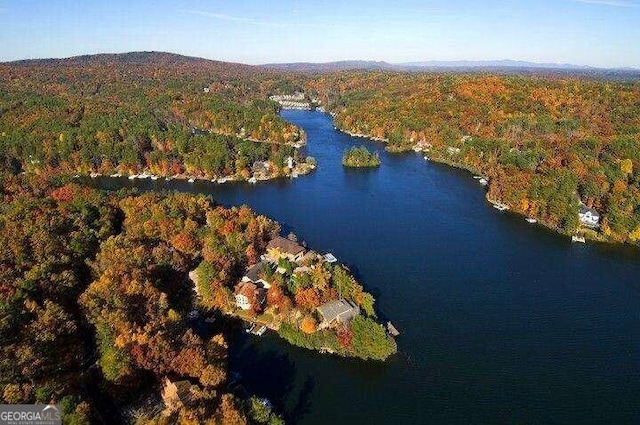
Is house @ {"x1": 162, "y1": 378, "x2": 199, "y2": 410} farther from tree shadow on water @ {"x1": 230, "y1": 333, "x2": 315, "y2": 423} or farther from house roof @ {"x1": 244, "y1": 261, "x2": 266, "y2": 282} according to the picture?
house roof @ {"x1": 244, "y1": 261, "x2": 266, "y2": 282}

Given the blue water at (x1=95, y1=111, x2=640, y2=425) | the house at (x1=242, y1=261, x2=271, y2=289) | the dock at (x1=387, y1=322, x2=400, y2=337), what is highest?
the house at (x1=242, y1=261, x2=271, y2=289)

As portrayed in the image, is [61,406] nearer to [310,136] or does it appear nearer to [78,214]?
[78,214]

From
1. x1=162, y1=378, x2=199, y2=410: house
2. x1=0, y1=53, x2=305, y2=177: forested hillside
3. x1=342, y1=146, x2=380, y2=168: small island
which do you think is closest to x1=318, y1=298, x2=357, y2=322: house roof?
x1=162, y1=378, x2=199, y2=410: house

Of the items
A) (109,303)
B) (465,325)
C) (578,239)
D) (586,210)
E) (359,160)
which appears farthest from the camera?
(359,160)

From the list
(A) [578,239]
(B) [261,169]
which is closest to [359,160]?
(B) [261,169]

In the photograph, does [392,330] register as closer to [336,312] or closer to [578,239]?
[336,312]

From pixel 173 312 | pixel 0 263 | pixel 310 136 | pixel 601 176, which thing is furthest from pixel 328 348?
pixel 310 136

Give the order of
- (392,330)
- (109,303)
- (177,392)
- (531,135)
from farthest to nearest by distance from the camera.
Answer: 1. (531,135)
2. (392,330)
3. (109,303)
4. (177,392)
